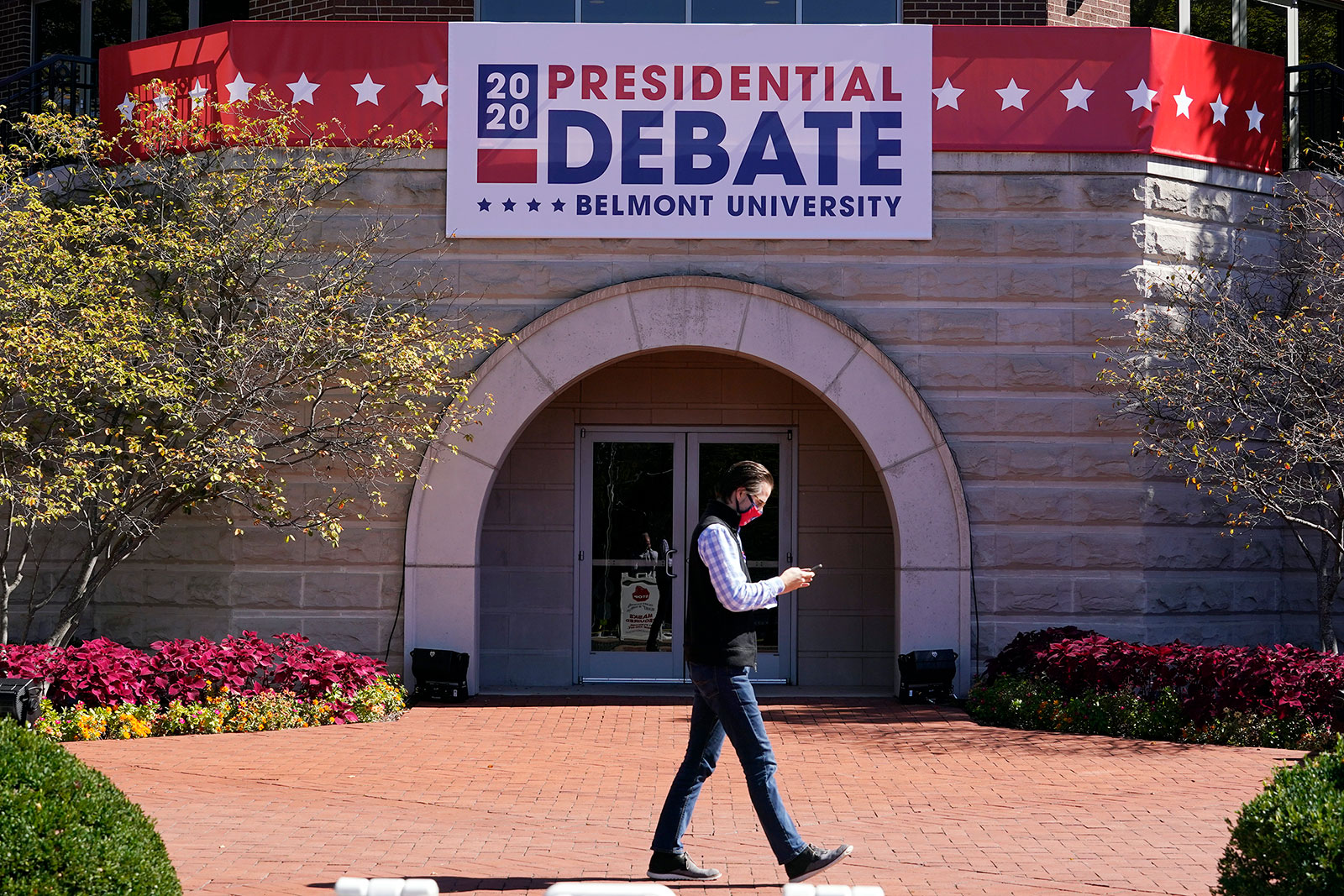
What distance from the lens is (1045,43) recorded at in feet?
38.2

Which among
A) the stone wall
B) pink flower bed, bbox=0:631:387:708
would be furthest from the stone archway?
pink flower bed, bbox=0:631:387:708

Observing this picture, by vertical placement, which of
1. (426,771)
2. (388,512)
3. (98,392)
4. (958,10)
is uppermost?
(958,10)

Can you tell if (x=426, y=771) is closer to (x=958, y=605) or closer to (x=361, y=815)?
(x=361, y=815)

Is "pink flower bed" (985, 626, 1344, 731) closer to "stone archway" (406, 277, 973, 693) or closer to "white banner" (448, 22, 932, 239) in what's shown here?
"stone archway" (406, 277, 973, 693)

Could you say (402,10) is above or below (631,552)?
above

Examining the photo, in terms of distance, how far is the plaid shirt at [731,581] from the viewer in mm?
5645

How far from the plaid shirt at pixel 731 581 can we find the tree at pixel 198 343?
541cm

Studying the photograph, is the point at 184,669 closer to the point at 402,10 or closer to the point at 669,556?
the point at 669,556

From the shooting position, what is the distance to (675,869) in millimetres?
5719

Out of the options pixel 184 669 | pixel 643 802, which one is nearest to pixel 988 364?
pixel 643 802

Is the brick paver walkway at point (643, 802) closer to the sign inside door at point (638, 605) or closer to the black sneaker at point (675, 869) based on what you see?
the black sneaker at point (675, 869)

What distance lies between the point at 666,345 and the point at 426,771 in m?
4.71

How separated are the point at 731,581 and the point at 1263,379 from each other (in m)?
6.66

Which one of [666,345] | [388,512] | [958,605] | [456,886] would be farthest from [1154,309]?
[456,886]
